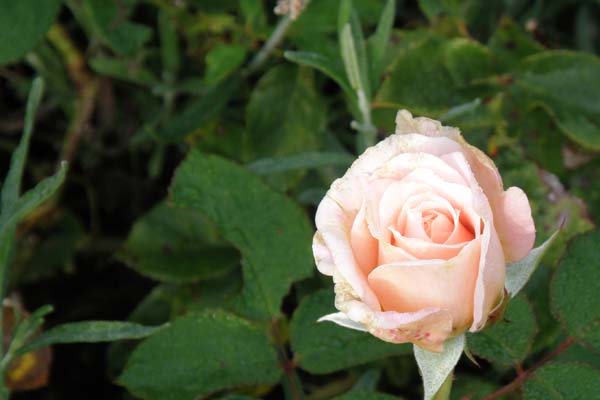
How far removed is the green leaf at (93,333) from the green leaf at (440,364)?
0.32 metres

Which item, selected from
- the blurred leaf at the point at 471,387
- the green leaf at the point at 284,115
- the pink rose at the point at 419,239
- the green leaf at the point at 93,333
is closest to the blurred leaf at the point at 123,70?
the green leaf at the point at 284,115

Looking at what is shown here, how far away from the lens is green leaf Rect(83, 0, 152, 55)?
53.9 inches

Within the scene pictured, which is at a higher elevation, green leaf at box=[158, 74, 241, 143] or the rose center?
the rose center

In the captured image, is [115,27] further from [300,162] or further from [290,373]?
[290,373]

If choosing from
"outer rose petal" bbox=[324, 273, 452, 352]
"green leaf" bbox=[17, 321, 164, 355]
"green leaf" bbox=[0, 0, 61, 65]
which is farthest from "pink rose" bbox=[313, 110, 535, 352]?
"green leaf" bbox=[0, 0, 61, 65]

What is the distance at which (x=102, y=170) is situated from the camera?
1.72 meters

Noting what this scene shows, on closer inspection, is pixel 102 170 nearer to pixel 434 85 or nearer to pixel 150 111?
pixel 150 111

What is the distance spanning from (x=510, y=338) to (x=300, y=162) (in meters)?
0.41

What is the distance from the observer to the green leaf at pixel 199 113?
57.0 inches

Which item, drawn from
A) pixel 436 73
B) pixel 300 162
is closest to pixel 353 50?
A: pixel 300 162

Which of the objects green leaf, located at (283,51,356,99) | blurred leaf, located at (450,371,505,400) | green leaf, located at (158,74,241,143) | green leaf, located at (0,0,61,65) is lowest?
blurred leaf, located at (450,371,505,400)

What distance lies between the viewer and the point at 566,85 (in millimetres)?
1434

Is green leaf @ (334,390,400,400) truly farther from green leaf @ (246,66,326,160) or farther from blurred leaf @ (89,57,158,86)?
blurred leaf @ (89,57,158,86)

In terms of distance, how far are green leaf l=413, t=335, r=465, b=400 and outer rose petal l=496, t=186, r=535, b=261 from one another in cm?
9
